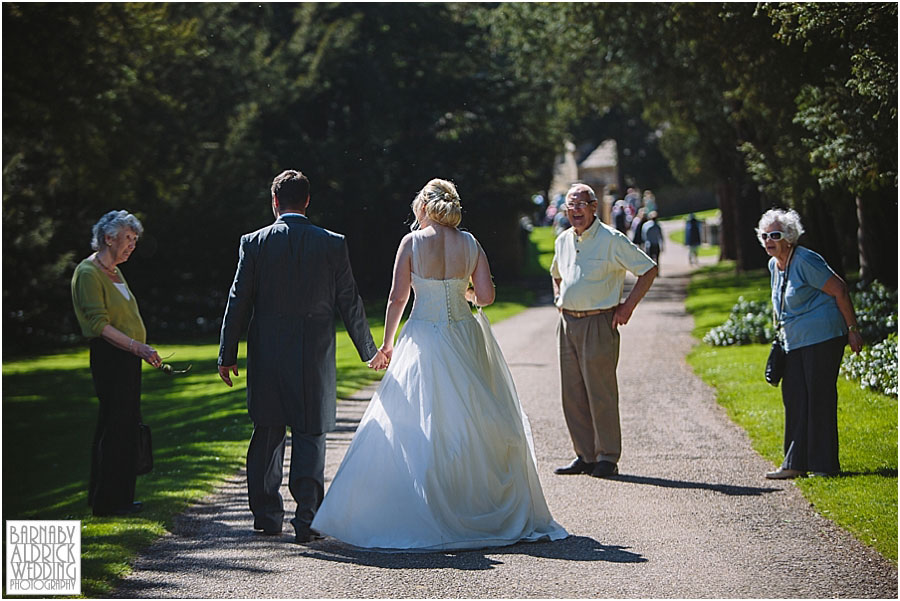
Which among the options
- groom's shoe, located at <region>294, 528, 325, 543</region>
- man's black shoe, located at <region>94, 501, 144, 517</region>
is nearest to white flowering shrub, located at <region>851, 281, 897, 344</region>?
groom's shoe, located at <region>294, 528, 325, 543</region>

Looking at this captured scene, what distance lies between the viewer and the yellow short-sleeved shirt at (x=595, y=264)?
323 inches

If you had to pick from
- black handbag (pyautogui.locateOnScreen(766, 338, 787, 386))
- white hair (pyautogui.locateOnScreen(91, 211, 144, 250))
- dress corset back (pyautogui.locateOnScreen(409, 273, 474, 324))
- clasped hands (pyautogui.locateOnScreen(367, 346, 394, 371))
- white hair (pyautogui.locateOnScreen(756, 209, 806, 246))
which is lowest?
black handbag (pyautogui.locateOnScreen(766, 338, 787, 386))

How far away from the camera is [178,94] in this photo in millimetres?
29344

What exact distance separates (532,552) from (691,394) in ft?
20.9

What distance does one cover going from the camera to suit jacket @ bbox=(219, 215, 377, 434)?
6.54m

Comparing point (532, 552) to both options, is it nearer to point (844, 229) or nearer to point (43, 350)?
point (844, 229)

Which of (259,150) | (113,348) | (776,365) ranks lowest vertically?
(776,365)

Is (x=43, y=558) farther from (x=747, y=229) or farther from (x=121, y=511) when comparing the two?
Answer: (x=747, y=229)

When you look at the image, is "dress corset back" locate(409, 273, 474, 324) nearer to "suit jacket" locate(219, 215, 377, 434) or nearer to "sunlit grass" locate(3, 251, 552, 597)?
"suit jacket" locate(219, 215, 377, 434)

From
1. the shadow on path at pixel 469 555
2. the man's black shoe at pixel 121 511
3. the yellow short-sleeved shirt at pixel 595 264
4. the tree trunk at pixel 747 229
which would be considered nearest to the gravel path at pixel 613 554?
the shadow on path at pixel 469 555

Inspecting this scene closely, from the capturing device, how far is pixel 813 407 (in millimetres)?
8016

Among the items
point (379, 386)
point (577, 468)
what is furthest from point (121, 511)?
point (577, 468)

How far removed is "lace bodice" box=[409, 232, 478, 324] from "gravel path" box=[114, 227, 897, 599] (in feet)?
4.72

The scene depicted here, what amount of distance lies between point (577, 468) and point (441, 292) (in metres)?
2.34
